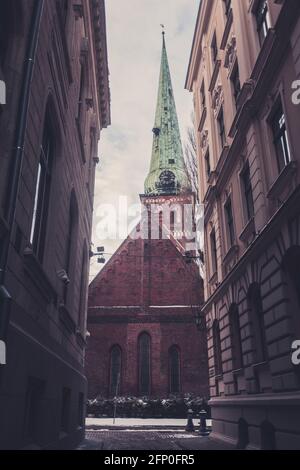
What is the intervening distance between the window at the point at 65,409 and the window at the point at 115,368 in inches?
826

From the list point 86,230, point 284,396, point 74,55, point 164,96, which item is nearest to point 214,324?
point 86,230

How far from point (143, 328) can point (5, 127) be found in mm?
28438

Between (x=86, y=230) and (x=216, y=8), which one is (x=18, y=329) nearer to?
(x=86, y=230)

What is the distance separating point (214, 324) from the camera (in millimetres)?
15820

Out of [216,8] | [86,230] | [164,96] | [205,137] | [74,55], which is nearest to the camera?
[74,55]

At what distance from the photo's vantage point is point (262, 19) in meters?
11.6

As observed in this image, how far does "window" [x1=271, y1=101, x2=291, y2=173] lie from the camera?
959 centimetres

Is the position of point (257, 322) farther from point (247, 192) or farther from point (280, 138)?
point (280, 138)

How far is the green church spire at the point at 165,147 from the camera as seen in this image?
46.5 m

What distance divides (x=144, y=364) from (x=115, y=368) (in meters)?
2.21

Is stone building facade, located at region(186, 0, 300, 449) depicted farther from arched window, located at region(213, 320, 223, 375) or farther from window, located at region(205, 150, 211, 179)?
window, located at region(205, 150, 211, 179)

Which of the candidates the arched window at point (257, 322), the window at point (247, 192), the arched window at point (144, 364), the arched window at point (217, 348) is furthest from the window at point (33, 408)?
the arched window at point (144, 364)

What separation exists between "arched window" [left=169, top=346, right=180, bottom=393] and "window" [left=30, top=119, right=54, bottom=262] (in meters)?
25.6

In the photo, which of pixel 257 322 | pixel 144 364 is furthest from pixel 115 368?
pixel 257 322
